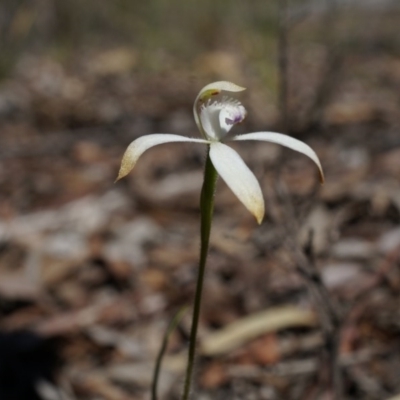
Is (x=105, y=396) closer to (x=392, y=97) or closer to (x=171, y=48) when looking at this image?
(x=392, y=97)

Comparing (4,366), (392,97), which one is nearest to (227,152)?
(4,366)

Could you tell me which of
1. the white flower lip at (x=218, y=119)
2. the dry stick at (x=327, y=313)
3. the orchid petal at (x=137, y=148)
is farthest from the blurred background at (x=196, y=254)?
the orchid petal at (x=137, y=148)

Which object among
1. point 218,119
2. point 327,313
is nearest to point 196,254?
point 327,313

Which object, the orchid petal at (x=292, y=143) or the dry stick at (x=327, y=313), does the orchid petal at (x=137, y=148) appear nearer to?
the orchid petal at (x=292, y=143)

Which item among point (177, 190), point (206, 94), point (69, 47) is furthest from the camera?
point (69, 47)

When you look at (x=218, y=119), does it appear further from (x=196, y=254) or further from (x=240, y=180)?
(x=196, y=254)
